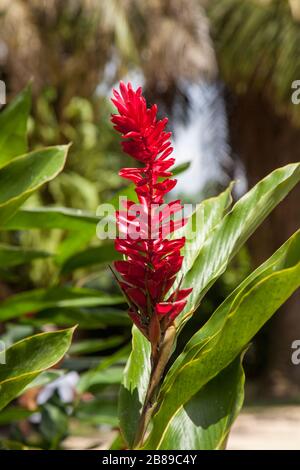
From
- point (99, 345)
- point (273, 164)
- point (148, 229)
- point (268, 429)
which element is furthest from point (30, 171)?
point (273, 164)

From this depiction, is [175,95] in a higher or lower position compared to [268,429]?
higher

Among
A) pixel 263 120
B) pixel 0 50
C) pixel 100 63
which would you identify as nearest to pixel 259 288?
pixel 0 50

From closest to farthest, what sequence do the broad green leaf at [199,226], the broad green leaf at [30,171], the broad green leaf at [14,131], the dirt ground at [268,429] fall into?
the broad green leaf at [199,226] → the broad green leaf at [30,171] → the broad green leaf at [14,131] → the dirt ground at [268,429]

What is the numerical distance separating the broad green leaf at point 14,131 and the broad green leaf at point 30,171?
19 cm

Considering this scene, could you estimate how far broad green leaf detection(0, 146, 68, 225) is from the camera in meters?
1.25

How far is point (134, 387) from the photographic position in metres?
0.94

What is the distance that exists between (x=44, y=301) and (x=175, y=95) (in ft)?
34.9

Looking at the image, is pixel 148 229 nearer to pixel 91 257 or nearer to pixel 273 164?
pixel 91 257

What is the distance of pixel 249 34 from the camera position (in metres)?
10.4

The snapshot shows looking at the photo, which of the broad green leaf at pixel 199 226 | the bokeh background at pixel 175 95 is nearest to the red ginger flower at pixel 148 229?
the broad green leaf at pixel 199 226

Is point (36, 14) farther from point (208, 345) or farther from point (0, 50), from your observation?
point (208, 345)

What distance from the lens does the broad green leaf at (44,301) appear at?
6.05 ft

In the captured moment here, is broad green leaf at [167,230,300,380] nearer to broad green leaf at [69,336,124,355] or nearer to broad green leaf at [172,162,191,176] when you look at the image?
broad green leaf at [172,162,191,176]

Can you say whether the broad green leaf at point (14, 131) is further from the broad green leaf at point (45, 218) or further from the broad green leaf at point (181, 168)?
the broad green leaf at point (181, 168)
